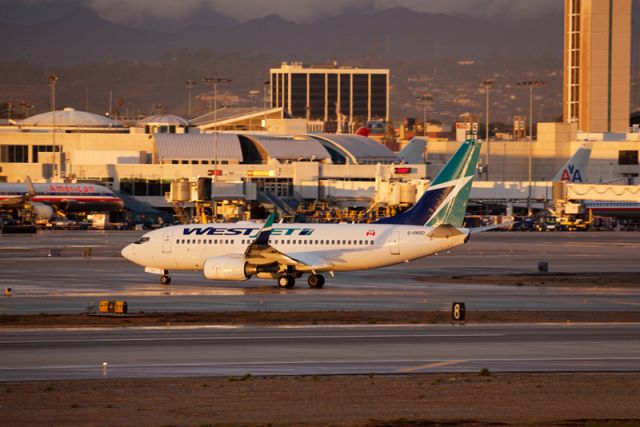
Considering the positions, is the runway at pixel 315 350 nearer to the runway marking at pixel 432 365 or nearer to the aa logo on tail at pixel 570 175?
the runway marking at pixel 432 365

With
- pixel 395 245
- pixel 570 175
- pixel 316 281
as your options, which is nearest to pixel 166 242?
pixel 316 281

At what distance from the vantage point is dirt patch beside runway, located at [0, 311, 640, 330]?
4503 cm

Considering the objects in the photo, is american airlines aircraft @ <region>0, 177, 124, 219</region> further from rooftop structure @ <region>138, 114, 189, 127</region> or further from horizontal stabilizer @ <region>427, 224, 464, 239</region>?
horizontal stabilizer @ <region>427, 224, 464, 239</region>

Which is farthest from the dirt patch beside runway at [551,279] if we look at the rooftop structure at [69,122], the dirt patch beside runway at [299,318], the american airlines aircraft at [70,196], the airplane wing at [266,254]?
the rooftop structure at [69,122]

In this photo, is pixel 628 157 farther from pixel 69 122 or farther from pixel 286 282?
pixel 286 282

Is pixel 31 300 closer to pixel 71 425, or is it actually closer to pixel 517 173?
pixel 71 425

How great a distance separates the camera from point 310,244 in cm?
6194

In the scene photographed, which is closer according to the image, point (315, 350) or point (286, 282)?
point (315, 350)

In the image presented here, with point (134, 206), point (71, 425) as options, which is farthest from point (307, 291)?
point (134, 206)

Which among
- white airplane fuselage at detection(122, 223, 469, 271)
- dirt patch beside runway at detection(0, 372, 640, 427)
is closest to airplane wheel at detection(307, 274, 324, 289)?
white airplane fuselage at detection(122, 223, 469, 271)

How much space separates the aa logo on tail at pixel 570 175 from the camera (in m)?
148

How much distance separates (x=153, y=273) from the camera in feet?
216

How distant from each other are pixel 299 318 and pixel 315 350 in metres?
8.15

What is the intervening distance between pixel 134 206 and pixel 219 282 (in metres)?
80.9
